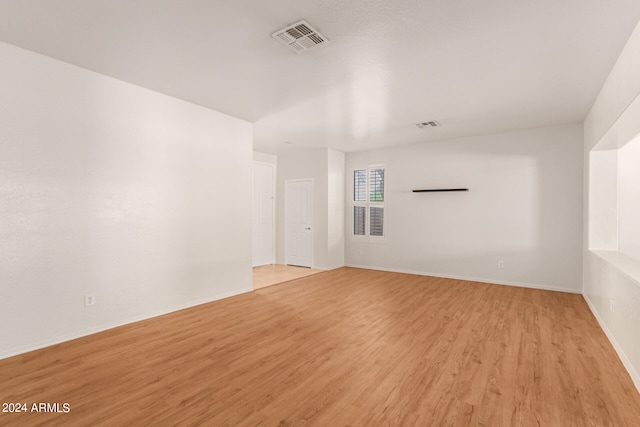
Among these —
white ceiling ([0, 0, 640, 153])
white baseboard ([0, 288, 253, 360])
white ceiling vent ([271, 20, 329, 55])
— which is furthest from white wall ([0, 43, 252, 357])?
white ceiling vent ([271, 20, 329, 55])

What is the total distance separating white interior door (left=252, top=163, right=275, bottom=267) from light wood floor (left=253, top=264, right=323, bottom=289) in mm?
333

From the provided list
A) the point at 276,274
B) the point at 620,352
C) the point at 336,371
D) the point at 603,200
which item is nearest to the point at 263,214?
the point at 276,274

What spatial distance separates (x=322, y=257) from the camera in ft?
23.3

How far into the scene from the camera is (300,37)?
8.52 ft

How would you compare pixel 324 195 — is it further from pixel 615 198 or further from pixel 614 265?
pixel 614 265

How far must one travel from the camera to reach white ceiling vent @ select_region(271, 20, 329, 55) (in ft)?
8.09

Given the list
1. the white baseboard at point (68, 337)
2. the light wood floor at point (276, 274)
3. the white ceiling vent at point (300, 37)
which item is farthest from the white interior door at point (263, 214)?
the white ceiling vent at point (300, 37)

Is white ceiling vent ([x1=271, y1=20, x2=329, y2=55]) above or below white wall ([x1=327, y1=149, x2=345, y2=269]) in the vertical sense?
above

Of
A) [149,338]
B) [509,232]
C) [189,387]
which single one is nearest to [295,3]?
[189,387]

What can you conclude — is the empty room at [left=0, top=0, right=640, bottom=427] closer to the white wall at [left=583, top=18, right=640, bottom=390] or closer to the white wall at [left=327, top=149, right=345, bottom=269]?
the white wall at [left=583, top=18, right=640, bottom=390]

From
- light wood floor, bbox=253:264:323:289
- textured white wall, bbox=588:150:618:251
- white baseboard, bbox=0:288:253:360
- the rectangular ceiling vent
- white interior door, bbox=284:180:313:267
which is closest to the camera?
white baseboard, bbox=0:288:253:360

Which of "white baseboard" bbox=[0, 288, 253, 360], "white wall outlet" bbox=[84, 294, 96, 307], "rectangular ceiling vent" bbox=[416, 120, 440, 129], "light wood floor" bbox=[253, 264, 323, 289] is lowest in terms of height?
"light wood floor" bbox=[253, 264, 323, 289]

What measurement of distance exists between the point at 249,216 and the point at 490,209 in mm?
4317

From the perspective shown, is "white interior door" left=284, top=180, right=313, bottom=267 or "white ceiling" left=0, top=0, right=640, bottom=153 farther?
"white interior door" left=284, top=180, right=313, bottom=267
